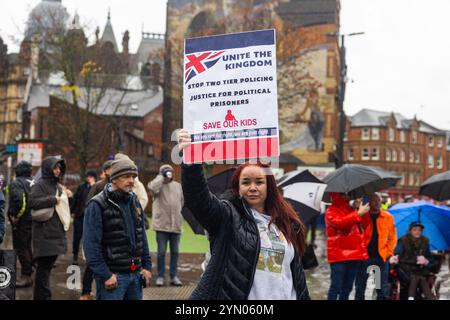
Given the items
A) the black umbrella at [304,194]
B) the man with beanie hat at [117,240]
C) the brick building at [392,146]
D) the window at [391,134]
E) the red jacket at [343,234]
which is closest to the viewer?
the man with beanie hat at [117,240]

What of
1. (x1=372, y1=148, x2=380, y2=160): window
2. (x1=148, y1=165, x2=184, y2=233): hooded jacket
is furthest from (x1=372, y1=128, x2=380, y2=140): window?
(x1=148, y1=165, x2=184, y2=233): hooded jacket

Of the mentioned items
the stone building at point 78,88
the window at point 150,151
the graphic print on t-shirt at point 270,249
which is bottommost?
the graphic print on t-shirt at point 270,249

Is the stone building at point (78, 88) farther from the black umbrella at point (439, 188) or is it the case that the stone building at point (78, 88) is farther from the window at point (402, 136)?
the window at point (402, 136)

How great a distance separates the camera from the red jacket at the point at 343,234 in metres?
8.13

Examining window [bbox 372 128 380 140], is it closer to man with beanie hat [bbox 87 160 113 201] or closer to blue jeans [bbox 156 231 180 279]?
blue jeans [bbox 156 231 180 279]

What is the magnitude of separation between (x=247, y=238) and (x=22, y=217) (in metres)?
6.91

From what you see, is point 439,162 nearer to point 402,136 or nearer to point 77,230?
point 402,136

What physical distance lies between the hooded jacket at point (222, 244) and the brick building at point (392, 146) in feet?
327

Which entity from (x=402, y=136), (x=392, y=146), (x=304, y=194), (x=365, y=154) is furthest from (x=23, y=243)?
(x=402, y=136)

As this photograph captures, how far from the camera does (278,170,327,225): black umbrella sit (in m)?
8.93

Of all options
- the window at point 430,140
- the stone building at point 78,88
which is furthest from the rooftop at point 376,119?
the stone building at point 78,88

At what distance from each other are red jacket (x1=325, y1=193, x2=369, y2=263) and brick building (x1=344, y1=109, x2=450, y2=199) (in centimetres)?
9495

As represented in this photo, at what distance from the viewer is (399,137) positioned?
355 ft

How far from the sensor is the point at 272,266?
3.71m
